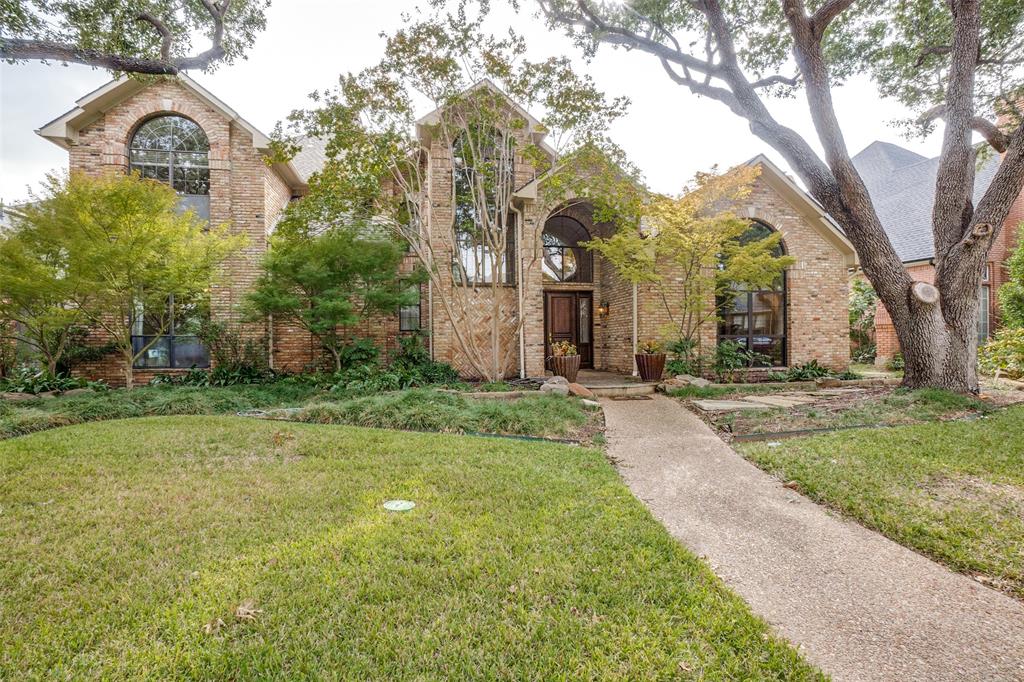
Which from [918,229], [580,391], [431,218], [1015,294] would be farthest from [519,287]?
[918,229]

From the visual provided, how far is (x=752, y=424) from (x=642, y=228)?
5.38 meters

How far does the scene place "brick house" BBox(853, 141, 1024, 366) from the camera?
14.0m

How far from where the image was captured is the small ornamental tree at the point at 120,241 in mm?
7215

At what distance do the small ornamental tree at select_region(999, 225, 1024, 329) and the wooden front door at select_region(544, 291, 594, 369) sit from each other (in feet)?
36.8

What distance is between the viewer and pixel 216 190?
1015 cm

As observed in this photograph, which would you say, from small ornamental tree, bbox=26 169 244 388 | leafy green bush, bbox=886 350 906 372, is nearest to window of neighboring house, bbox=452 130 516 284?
small ornamental tree, bbox=26 169 244 388

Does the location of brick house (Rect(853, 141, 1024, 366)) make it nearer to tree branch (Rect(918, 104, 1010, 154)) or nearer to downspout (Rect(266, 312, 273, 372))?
tree branch (Rect(918, 104, 1010, 154))

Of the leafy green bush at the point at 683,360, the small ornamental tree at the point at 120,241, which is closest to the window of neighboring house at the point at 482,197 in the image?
the leafy green bush at the point at 683,360

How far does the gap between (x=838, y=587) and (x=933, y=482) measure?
87.4 inches

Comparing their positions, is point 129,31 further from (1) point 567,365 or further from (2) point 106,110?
(1) point 567,365

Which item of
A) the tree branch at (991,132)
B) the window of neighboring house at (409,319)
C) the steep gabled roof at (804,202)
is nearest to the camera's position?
the tree branch at (991,132)

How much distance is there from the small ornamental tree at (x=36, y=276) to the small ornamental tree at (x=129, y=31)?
351 centimetres

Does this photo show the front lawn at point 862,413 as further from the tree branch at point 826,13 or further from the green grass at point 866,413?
the tree branch at point 826,13

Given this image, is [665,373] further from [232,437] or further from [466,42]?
[232,437]
